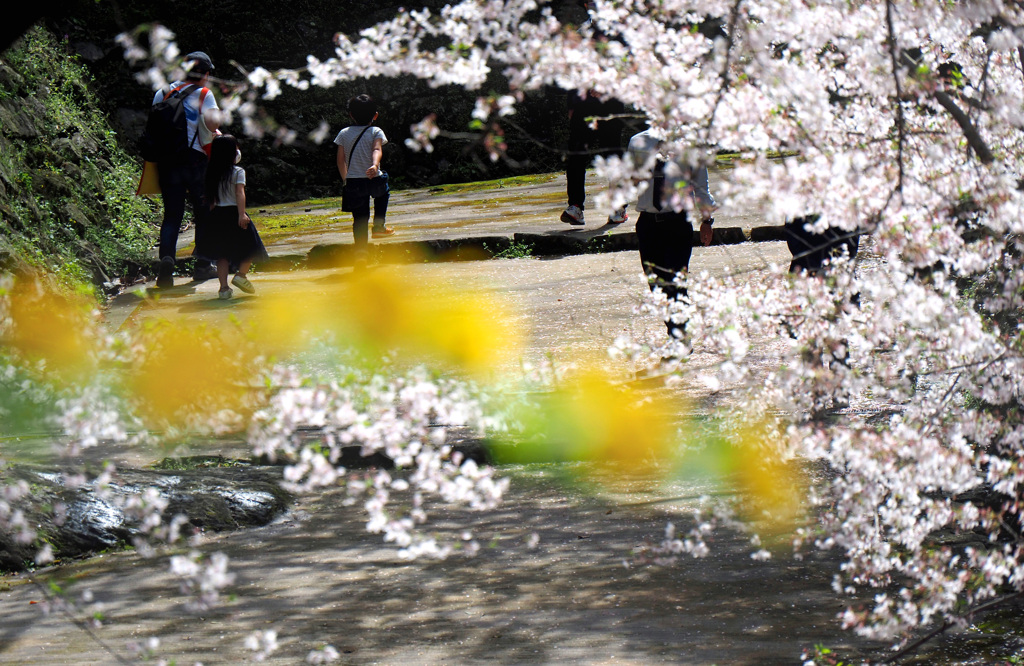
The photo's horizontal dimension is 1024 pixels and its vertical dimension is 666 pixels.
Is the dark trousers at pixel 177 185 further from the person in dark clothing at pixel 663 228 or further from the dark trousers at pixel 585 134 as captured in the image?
the person in dark clothing at pixel 663 228

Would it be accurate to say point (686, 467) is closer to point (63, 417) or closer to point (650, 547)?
point (650, 547)

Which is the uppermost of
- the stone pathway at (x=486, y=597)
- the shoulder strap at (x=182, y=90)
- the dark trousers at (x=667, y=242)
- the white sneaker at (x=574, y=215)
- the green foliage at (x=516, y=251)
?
the shoulder strap at (x=182, y=90)

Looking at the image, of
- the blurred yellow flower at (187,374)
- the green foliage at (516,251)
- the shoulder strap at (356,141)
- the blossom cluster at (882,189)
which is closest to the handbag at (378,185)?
the shoulder strap at (356,141)

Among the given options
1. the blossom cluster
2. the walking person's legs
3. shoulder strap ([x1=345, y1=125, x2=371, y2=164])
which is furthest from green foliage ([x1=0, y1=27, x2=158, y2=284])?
the blossom cluster

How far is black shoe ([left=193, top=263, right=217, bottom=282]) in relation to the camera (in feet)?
28.5

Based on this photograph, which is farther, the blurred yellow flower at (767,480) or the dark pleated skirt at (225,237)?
the dark pleated skirt at (225,237)

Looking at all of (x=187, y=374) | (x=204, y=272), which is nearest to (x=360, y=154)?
(x=204, y=272)

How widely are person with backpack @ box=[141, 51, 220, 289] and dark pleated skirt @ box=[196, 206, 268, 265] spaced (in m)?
0.07

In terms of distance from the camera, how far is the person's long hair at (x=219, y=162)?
7.52m

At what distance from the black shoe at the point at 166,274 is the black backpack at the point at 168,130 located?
30.9 inches

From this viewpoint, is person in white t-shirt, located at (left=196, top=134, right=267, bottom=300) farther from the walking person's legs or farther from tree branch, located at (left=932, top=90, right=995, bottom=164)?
tree branch, located at (left=932, top=90, right=995, bottom=164)

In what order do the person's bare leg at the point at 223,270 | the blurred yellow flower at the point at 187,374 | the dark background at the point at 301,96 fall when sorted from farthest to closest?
the dark background at the point at 301,96 < the person's bare leg at the point at 223,270 < the blurred yellow flower at the point at 187,374

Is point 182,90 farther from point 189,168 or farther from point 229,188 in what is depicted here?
point 229,188

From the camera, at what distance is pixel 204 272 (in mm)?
8703
